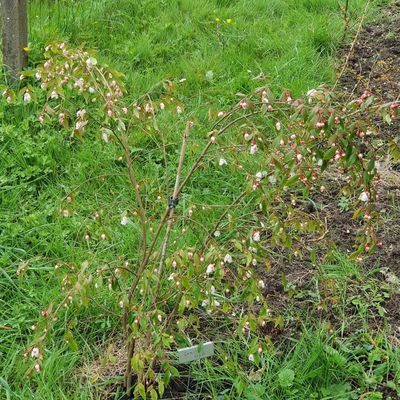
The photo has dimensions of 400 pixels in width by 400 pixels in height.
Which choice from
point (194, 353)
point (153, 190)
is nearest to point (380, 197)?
point (153, 190)

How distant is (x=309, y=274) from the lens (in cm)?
295

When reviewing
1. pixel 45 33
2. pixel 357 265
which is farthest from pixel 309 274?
pixel 45 33

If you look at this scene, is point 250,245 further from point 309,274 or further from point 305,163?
point 309,274

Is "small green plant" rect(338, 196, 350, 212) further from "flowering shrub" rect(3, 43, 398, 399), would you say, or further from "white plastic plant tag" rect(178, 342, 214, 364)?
"white plastic plant tag" rect(178, 342, 214, 364)

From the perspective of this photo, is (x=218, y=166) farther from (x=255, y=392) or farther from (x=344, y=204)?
(x=344, y=204)

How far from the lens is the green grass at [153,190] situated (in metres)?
2.40

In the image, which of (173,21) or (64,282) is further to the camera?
(173,21)

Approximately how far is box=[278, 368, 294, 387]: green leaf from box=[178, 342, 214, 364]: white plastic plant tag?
0.90ft

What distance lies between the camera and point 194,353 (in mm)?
2293

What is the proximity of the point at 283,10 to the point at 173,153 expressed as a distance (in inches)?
92.5

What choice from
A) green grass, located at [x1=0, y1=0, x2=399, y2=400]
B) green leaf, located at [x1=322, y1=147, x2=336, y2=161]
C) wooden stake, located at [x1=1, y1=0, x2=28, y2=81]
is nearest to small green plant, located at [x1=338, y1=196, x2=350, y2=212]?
green grass, located at [x1=0, y1=0, x2=399, y2=400]

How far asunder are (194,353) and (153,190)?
698mm

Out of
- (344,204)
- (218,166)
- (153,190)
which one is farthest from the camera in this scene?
(344,204)

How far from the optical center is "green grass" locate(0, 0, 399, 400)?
2396 mm
